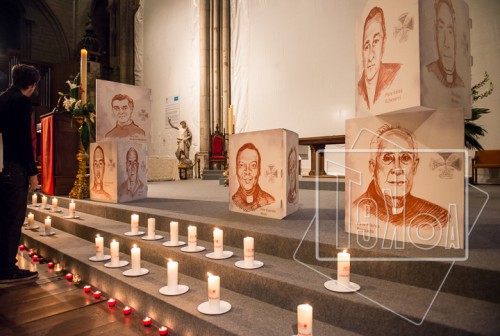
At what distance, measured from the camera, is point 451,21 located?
1.79 meters

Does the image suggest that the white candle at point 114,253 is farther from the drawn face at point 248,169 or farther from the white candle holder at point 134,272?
the drawn face at point 248,169

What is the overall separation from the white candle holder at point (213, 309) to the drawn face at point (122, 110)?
9.72ft

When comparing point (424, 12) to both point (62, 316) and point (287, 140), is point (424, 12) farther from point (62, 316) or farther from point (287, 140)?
point (62, 316)

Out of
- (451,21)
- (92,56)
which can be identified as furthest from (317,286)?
(92,56)

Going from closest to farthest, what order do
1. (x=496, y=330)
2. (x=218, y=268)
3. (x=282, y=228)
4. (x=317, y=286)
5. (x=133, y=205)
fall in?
(x=496, y=330), (x=317, y=286), (x=218, y=268), (x=282, y=228), (x=133, y=205)

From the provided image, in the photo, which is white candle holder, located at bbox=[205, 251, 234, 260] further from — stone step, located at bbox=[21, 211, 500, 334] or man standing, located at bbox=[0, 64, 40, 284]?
man standing, located at bbox=[0, 64, 40, 284]

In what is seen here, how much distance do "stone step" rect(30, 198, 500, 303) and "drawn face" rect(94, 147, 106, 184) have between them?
0.69 m

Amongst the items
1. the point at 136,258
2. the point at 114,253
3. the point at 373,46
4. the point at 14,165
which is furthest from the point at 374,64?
the point at 14,165

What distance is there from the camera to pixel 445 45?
5.76 ft

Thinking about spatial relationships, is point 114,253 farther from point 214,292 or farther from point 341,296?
point 341,296

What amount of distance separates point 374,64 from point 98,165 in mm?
3174

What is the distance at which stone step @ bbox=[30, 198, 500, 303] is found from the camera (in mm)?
1384

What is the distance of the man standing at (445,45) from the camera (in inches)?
67.4

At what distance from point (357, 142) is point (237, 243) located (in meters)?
0.99
